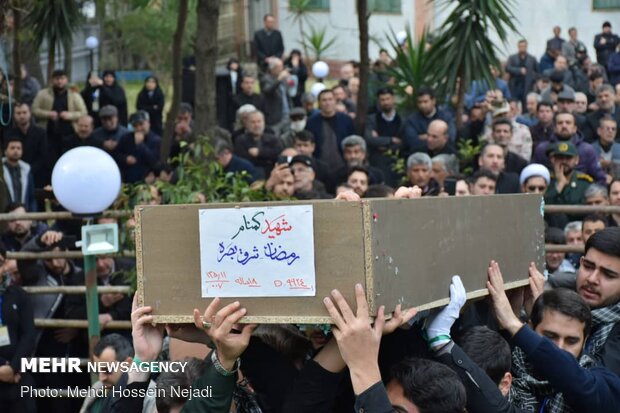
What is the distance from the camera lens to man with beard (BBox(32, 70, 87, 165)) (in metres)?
15.2

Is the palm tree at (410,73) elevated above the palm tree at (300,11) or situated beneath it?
situated beneath

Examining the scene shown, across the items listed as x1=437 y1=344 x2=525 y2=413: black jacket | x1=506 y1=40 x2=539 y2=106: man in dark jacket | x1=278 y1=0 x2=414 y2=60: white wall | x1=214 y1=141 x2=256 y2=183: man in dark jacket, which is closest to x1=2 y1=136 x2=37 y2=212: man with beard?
x1=214 y1=141 x2=256 y2=183: man in dark jacket

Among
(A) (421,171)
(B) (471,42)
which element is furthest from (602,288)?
(B) (471,42)

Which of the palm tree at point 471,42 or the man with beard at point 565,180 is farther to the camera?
the palm tree at point 471,42

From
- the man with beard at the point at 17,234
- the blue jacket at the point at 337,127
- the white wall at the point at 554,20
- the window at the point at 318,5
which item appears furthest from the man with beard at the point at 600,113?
the window at the point at 318,5

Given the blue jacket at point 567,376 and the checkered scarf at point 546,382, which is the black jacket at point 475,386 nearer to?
the blue jacket at point 567,376

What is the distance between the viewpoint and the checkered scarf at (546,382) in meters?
4.47

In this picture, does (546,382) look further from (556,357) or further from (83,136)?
(83,136)

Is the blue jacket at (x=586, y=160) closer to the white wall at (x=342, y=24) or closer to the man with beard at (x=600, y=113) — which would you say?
the man with beard at (x=600, y=113)

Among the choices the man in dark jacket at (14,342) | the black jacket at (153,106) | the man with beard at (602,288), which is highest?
the black jacket at (153,106)

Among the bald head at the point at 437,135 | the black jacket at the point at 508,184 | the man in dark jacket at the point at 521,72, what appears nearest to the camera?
the black jacket at the point at 508,184

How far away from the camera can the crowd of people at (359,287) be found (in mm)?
3953

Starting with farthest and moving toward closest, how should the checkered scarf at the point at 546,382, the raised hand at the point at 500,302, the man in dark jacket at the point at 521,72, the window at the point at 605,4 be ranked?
1. the window at the point at 605,4
2. the man in dark jacket at the point at 521,72
3. the checkered scarf at the point at 546,382
4. the raised hand at the point at 500,302

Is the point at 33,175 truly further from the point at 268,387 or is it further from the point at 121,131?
the point at 268,387
